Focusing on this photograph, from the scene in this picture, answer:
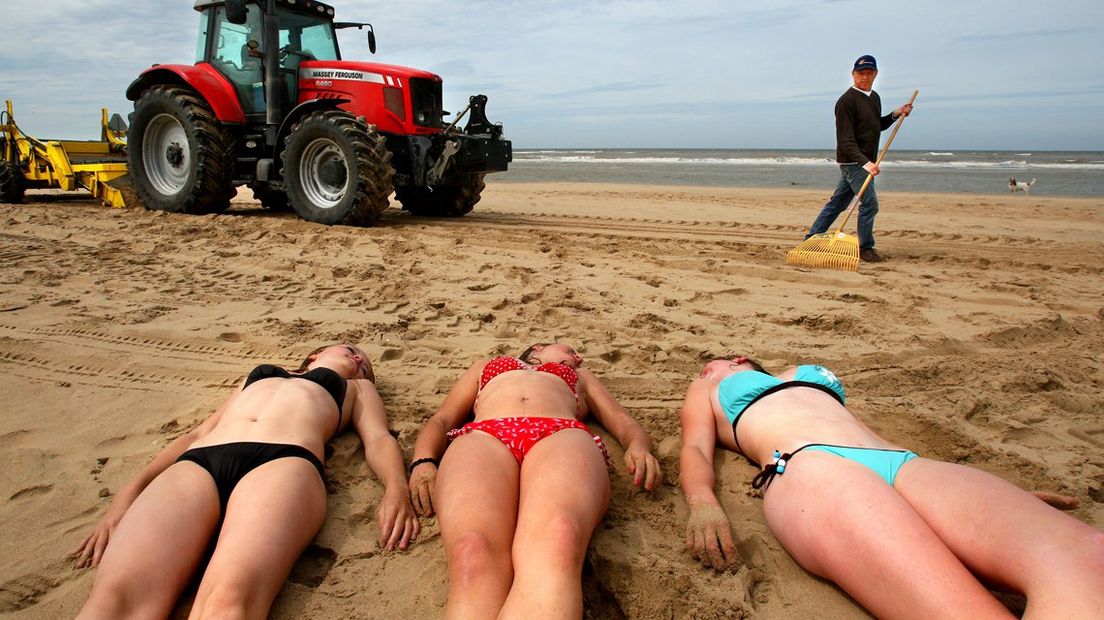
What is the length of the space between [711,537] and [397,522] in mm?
1066

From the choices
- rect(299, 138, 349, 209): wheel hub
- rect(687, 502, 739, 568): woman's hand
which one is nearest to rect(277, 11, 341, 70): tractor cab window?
rect(299, 138, 349, 209): wheel hub

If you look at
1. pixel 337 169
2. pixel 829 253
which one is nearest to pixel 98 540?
pixel 829 253

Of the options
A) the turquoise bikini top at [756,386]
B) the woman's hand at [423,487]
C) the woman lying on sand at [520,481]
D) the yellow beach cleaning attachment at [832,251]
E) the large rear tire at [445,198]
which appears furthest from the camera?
the large rear tire at [445,198]

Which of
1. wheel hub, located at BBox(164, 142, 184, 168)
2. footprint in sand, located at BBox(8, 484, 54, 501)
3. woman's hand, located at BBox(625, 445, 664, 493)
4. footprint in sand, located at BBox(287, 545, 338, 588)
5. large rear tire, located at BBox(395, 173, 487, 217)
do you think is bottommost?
footprint in sand, located at BBox(287, 545, 338, 588)

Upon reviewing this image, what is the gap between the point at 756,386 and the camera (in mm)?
2805

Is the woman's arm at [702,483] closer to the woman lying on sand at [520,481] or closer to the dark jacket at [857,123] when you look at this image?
the woman lying on sand at [520,481]

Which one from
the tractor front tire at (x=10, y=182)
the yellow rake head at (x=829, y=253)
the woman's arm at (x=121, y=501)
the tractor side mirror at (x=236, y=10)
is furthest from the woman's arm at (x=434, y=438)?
the tractor front tire at (x=10, y=182)

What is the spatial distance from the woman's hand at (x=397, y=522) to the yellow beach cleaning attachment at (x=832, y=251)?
4.87 meters

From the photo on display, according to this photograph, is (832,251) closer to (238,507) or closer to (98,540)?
(238,507)

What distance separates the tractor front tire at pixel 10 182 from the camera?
10148 millimetres

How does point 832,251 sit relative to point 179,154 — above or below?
below

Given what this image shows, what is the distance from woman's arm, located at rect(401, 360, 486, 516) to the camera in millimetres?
2494

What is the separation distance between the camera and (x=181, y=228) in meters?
7.59

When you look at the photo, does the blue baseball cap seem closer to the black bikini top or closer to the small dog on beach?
the black bikini top
